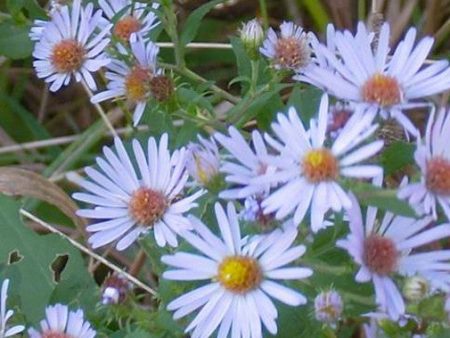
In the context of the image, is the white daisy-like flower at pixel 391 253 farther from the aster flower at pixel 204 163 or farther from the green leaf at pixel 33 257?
the green leaf at pixel 33 257

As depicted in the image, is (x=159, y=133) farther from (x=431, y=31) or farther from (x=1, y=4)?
(x=1, y=4)

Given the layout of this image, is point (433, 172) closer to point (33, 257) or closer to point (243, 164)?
point (243, 164)

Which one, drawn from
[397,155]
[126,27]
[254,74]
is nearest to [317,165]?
[397,155]

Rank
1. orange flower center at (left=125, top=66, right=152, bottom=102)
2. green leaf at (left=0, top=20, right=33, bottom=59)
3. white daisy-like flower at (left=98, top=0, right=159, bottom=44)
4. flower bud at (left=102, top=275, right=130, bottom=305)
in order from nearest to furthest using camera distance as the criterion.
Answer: flower bud at (left=102, top=275, right=130, bottom=305)
orange flower center at (left=125, top=66, right=152, bottom=102)
white daisy-like flower at (left=98, top=0, right=159, bottom=44)
green leaf at (left=0, top=20, right=33, bottom=59)

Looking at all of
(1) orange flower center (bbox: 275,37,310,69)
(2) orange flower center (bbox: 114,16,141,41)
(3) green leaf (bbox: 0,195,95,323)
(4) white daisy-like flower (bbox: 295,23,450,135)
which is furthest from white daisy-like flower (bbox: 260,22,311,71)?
(3) green leaf (bbox: 0,195,95,323)

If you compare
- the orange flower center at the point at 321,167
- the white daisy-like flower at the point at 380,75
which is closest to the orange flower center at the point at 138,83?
the white daisy-like flower at the point at 380,75

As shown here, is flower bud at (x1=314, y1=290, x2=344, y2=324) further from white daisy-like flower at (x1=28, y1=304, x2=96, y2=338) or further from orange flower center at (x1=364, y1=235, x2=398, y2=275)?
white daisy-like flower at (x1=28, y1=304, x2=96, y2=338)
